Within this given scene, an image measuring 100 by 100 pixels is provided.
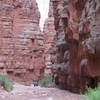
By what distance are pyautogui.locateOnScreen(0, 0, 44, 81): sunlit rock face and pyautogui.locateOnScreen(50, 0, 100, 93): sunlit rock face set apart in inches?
472

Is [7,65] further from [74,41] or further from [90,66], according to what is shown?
[90,66]

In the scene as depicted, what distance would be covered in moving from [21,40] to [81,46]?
57.8 ft

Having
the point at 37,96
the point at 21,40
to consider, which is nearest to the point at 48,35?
the point at 21,40

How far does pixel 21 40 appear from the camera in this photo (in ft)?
94.0

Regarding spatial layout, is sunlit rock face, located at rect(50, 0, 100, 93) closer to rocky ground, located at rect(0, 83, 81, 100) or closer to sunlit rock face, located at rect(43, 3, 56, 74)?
rocky ground, located at rect(0, 83, 81, 100)

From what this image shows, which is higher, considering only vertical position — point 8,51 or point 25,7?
point 25,7

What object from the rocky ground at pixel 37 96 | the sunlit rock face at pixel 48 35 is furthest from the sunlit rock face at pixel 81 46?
the sunlit rock face at pixel 48 35

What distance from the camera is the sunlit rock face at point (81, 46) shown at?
9531mm

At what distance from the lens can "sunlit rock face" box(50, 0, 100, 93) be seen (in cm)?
953

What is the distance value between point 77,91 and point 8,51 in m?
15.7

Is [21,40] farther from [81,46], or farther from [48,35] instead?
[81,46]

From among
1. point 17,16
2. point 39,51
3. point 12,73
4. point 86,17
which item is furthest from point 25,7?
point 86,17

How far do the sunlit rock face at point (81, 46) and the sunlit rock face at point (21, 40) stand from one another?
1199 cm

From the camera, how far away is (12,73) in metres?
27.7
